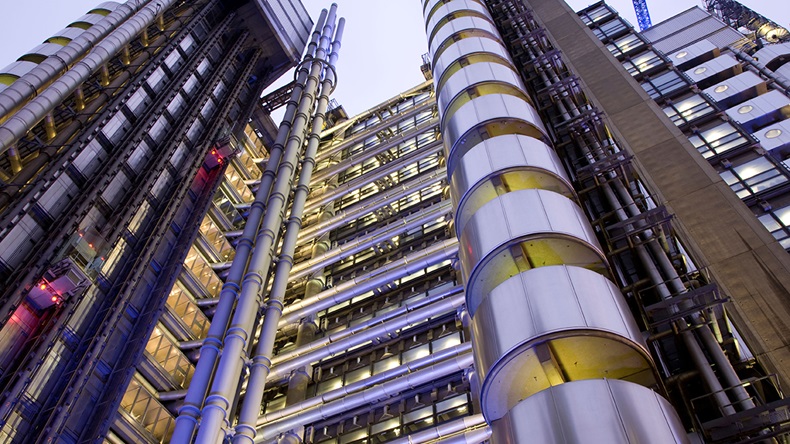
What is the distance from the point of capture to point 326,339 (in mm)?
23328

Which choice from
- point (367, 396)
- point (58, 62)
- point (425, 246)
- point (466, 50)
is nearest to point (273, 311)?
point (367, 396)

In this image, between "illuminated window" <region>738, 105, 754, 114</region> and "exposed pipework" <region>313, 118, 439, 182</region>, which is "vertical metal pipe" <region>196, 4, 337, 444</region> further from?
"illuminated window" <region>738, 105, 754, 114</region>

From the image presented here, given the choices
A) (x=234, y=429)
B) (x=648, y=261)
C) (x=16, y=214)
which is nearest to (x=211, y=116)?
(x=16, y=214)

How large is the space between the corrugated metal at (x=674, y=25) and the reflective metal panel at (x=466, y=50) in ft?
76.8

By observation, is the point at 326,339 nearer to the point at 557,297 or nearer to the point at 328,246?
the point at 328,246

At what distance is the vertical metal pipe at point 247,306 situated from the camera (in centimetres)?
2003

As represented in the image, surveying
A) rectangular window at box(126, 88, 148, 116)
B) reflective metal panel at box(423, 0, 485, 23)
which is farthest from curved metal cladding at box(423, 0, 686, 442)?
rectangular window at box(126, 88, 148, 116)

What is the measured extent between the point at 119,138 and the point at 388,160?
47.6ft

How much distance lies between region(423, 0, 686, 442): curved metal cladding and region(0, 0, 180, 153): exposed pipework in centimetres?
1743

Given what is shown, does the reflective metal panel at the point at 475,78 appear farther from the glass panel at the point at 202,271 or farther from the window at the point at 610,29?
the window at the point at 610,29

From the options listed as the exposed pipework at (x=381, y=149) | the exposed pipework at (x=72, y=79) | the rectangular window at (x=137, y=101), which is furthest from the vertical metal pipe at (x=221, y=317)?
the exposed pipework at (x=72, y=79)

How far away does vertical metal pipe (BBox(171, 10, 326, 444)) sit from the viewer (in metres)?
20.5

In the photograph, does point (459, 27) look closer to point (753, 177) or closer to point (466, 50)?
point (466, 50)

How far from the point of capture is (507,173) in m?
17.5
